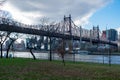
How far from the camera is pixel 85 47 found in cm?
10019

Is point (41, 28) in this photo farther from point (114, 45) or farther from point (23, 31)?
point (114, 45)

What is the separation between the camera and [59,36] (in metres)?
58.0

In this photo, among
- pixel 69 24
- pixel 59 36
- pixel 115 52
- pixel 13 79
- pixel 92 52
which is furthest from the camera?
pixel 92 52

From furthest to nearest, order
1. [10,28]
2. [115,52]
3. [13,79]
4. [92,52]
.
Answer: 1. [92,52]
2. [115,52]
3. [10,28]
4. [13,79]

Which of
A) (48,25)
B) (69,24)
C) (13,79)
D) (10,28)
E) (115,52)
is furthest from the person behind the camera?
(115,52)

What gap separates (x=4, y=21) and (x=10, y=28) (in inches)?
79.3

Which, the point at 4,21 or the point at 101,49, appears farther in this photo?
the point at 101,49

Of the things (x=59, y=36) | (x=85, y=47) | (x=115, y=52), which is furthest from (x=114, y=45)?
(x=59, y=36)

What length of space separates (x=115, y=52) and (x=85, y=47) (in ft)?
42.5

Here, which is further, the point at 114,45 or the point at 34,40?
the point at 114,45

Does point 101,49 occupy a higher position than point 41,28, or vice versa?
point 41,28

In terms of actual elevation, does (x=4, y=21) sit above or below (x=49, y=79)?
above

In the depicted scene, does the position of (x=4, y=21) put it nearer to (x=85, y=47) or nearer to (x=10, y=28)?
(x=10, y=28)

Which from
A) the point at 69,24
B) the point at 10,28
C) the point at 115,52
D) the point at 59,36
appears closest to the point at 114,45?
the point at 115,52
